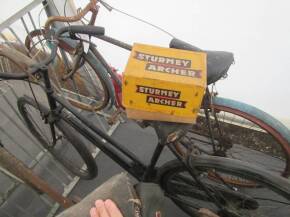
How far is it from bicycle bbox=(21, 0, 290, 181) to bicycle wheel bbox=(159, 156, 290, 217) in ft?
0.40

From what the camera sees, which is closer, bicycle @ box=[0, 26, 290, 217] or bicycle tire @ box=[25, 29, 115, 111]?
bicycle @ box=[0, 26, 290, 217]

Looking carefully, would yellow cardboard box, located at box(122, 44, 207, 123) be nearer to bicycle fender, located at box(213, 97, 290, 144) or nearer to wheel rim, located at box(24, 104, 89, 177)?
bicycle fender, located at box(213, 97, 290, 144)

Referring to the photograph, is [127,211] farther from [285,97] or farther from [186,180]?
[285,97]

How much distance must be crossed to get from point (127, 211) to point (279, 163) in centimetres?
120

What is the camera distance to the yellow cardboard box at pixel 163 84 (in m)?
0.82

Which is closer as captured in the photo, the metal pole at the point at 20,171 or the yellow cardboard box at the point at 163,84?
the yellow cardboard box at the point at 163,84

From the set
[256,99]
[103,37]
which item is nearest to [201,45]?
[256,99]

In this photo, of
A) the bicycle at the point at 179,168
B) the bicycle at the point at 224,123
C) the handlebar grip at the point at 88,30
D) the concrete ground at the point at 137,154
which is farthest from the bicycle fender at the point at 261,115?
the handlebar grip at the point at 88,30

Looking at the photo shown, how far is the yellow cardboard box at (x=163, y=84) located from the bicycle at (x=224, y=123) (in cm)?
18

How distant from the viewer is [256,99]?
1741mm

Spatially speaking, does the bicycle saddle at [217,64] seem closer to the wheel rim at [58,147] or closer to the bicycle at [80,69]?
the bicycle at [80,69]

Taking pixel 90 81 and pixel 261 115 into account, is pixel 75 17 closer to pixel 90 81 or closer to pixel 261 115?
pixel 90 81

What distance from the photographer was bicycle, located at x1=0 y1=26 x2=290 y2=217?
0.98 metres

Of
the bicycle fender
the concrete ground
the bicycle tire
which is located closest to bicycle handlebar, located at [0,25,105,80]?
the bicycle tire
